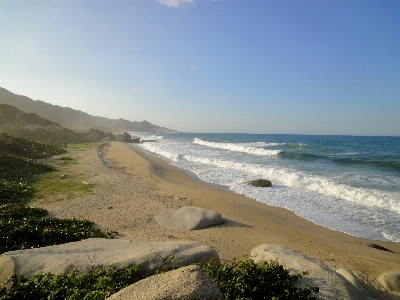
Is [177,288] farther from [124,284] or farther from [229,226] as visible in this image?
[229,226]

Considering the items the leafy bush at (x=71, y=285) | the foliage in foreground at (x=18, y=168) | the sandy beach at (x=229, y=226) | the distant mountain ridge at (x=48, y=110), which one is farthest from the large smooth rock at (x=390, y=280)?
the distant mountain ridge at (x=48, y=110)

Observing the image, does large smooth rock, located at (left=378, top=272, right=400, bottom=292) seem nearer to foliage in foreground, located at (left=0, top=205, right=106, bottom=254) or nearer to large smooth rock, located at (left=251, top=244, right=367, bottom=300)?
large smooth rock, located at (left=251, top=244, right=367, bottom=300)

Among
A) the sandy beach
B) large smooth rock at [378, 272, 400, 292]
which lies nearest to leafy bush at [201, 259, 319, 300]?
the sandy beach

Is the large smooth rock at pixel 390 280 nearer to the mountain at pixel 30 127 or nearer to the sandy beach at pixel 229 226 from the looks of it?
the sandy beach at pixel 229 226

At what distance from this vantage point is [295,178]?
16031 mm

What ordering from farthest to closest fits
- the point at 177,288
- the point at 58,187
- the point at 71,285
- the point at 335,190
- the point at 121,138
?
the point at 121,138 < the point at 335,190 < the point at 58,187 < the point at 71,285 < the point at 177,288

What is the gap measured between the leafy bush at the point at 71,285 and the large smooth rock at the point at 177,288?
813mm

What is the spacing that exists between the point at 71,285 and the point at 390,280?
6383 millimetres

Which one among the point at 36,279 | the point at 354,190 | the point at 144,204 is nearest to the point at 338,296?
the point at 36,279

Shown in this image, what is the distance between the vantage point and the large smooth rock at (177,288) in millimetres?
2744

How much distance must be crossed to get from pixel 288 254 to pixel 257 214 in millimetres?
5121

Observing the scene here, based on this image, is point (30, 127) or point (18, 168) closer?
point (18, 168)

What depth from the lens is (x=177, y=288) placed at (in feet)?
9.23

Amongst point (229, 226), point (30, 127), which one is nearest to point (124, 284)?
point (229, 226)
